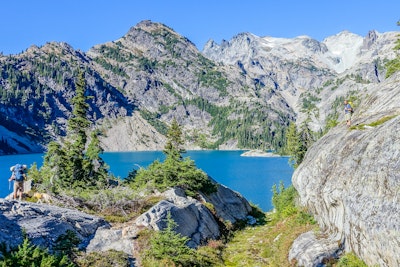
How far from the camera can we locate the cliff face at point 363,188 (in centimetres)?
1448

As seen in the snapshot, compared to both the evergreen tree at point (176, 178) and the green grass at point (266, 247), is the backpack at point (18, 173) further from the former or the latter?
the green grass at point (266, 247)

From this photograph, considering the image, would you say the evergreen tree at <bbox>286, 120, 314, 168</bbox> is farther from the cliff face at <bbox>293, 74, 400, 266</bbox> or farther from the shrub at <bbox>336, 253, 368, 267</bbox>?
the shrub at <bbox>336, 253, 368, 267</bbox>

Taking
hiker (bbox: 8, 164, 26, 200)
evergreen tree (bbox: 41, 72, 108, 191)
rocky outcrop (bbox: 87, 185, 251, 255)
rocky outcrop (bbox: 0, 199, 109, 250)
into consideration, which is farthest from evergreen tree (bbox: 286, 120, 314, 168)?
hiker (bbox: 8, 164, 26, 200)

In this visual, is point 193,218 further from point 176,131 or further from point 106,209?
point 176,131

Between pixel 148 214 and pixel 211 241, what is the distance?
5.93m

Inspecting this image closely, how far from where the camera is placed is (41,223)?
1878cm

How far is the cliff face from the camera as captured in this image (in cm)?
1448

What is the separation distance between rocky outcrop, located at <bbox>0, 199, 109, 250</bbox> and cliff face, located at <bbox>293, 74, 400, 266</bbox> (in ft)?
46.4

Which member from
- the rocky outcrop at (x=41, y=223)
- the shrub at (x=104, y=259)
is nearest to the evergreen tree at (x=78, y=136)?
the rocky outcrop at (x=41, y=223)

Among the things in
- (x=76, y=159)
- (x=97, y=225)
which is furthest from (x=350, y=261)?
(x=76, y=159)

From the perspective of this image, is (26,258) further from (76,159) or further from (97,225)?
(76,159)

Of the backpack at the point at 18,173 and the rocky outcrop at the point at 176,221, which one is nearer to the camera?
the rocky outcrop at the point at 176,221

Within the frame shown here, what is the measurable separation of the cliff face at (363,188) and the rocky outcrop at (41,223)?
14.1m

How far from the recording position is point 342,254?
746 inches
